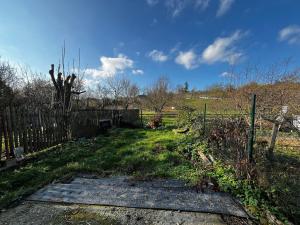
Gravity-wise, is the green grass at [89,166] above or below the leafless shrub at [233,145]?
below

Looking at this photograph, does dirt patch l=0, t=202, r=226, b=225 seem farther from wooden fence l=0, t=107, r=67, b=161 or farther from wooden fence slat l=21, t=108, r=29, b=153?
wooden fence slat l=21, t=108, r=29, b=153

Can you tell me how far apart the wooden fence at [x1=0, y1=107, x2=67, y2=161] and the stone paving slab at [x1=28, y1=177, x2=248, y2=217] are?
7.22 ft

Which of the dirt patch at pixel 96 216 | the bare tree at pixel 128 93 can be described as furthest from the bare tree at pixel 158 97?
the dirt patch at pixel 96 216

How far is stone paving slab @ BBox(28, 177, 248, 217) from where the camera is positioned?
280 cm

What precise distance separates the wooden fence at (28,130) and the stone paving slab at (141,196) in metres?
2.20

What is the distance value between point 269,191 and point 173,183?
1624mm

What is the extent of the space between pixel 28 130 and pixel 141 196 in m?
4.49

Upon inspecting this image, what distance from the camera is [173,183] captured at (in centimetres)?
377

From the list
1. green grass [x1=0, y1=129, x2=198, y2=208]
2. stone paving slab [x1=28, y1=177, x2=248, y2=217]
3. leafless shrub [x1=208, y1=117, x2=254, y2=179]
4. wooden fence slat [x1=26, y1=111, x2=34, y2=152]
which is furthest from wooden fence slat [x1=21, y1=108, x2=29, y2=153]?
leafless shrub [x1=208, y1=117, x2=254, y2=179]

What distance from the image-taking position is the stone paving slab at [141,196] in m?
2.80

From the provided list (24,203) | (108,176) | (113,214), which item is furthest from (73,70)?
(113,214)

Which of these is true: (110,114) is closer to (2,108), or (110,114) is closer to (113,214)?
(2,108)

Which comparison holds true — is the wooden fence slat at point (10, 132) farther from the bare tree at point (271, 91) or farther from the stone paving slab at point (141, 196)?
the bare tree at point (271, 91)

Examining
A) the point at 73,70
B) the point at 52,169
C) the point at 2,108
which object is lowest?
the point at 52,169
